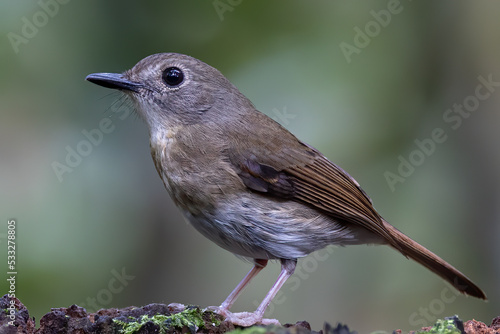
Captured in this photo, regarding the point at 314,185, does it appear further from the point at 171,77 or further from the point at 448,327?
the point at 448,327

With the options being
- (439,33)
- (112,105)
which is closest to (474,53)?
(439,33)

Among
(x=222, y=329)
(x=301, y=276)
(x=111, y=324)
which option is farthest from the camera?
(x=301, y=276)

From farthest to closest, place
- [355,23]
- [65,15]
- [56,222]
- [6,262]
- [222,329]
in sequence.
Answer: [355,23] → [65,15] → [56,222] → [6,262] → [222,329]

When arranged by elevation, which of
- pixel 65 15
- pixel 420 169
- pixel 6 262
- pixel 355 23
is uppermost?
pixel 355 23

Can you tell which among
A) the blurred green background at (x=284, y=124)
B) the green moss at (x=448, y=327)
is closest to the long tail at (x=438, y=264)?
the blurred green background at (x=284, y=124)

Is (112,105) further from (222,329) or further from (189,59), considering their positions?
(222,329)

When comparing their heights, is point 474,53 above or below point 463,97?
above

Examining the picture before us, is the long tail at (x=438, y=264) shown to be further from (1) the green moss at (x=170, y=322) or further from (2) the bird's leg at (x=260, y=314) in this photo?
(1) the green moss at (x=170, y=322)
